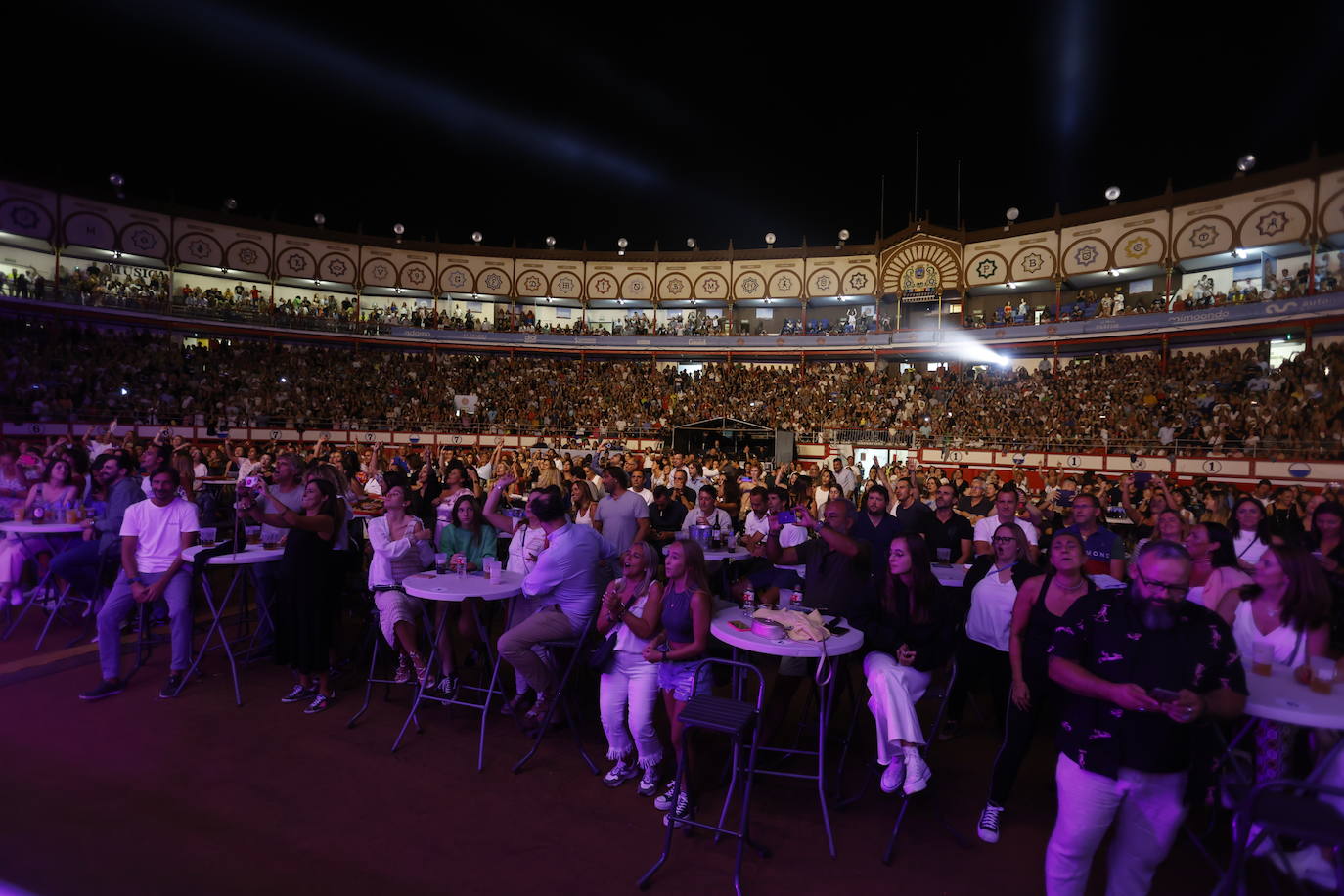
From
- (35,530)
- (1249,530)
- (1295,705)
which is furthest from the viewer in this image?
(35,530)

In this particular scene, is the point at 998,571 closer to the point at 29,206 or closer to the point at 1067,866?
the point at 1067,866

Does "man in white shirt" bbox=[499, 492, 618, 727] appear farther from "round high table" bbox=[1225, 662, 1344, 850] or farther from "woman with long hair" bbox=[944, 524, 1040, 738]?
"round high table" bbox=[1225, 662, 1344, 850]

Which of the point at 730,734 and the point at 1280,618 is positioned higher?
the point at 1280,618

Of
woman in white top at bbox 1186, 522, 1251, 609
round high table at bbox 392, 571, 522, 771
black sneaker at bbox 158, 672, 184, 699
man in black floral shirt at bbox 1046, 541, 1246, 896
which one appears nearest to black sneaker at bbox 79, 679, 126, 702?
black sneaker at bbox 158, 672, 184, 699

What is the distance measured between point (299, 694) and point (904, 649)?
492cm

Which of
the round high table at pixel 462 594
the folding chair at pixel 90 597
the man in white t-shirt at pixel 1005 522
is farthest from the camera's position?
the folding chair at pixel 90 597

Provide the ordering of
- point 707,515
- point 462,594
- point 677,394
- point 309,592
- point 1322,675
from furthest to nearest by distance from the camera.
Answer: point 677,394
point 707,515
point 309,592
point 462,594
point 1322,675

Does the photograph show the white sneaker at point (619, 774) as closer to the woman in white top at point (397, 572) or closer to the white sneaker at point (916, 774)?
the white sneaker at point (916, 774)

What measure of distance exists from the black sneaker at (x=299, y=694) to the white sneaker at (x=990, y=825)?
17.1 feet

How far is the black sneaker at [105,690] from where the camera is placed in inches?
218

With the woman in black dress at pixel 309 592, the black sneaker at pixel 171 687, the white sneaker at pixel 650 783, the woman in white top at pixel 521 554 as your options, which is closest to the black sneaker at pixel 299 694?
the woman in black dress at pixel 309 592

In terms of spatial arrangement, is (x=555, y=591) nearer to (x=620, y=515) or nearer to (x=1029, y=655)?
(x=620, y=515)

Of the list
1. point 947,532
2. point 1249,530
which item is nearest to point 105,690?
point 947,532

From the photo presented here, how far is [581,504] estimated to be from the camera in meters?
7.87
